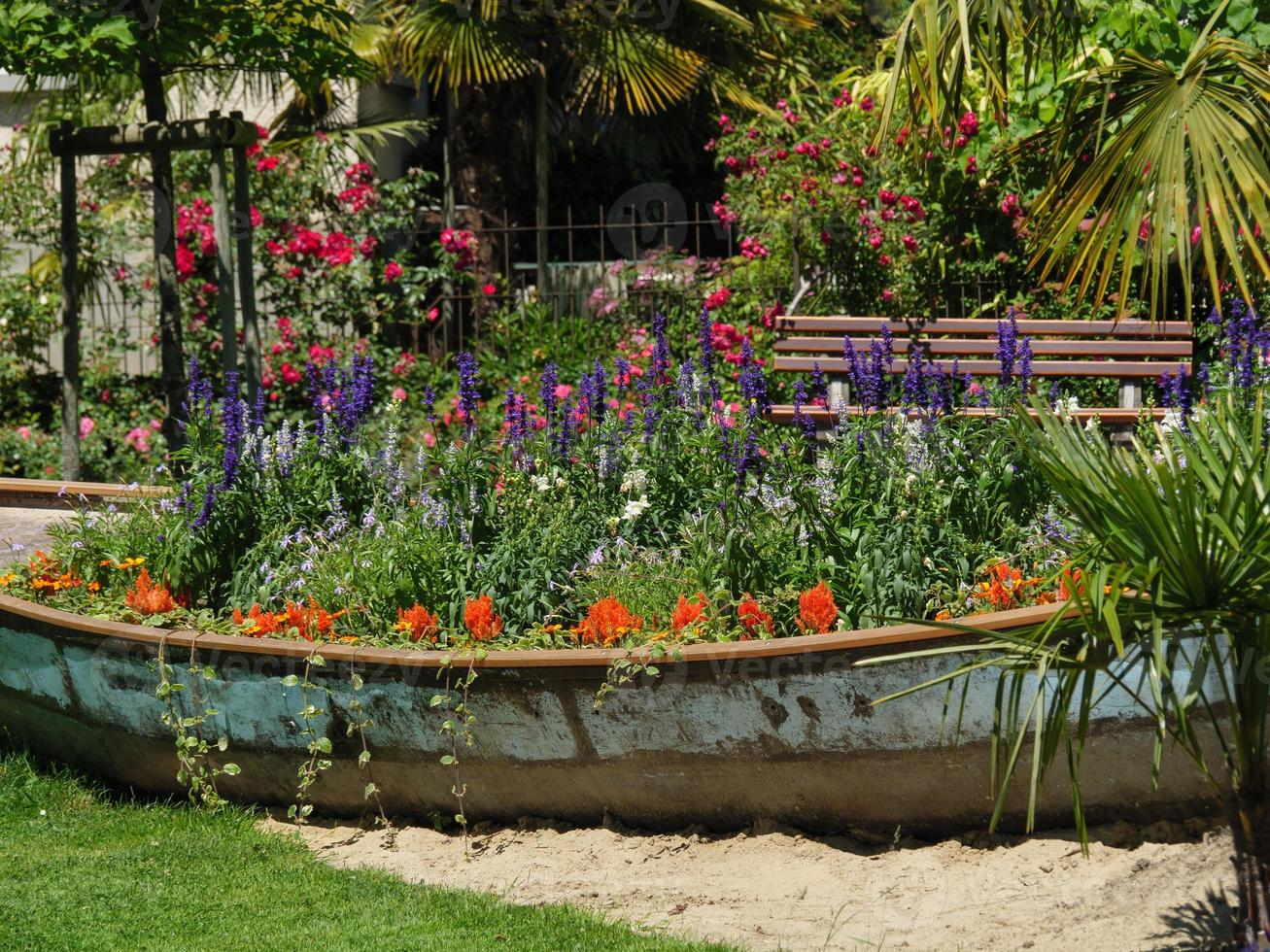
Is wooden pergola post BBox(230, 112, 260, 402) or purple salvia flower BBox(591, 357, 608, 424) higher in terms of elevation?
wooden pergola post BBox(230, 112, 260, 402)

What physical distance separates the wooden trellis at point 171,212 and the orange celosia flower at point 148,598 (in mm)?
2315

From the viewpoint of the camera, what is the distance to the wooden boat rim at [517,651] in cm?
372

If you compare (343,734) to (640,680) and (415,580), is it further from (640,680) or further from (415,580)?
(640,680)

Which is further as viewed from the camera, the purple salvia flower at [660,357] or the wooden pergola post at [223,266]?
the wooden pergola post at [223,266]

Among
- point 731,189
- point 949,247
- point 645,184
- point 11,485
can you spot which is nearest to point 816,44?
point 645,184

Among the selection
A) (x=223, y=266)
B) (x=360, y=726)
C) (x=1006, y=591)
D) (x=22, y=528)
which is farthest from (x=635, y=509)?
(x=223, y=266)

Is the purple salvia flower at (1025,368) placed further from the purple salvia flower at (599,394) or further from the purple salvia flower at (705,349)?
the purple salvia flower at (599,394)

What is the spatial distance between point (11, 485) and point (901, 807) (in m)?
4.31

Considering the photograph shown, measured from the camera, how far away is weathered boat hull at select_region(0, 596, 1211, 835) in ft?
12.5

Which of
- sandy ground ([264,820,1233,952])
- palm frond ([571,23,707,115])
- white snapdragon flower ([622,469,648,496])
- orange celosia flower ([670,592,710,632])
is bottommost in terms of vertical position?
sandy ground ([264,820,1233,952])

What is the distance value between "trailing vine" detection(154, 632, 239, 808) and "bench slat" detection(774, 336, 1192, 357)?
345 cm

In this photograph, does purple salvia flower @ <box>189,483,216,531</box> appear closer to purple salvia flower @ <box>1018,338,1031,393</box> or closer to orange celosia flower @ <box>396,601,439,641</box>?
orange celosia flower @ <box>396,601,439,641</box>

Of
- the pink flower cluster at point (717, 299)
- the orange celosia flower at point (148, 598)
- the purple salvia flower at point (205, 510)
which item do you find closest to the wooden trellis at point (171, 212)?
the purple salvia flower at point (205, 510)

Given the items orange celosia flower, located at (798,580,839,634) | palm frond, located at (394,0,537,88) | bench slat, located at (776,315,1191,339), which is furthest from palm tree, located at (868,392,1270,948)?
palm frond, located at (394,0,537,88)
